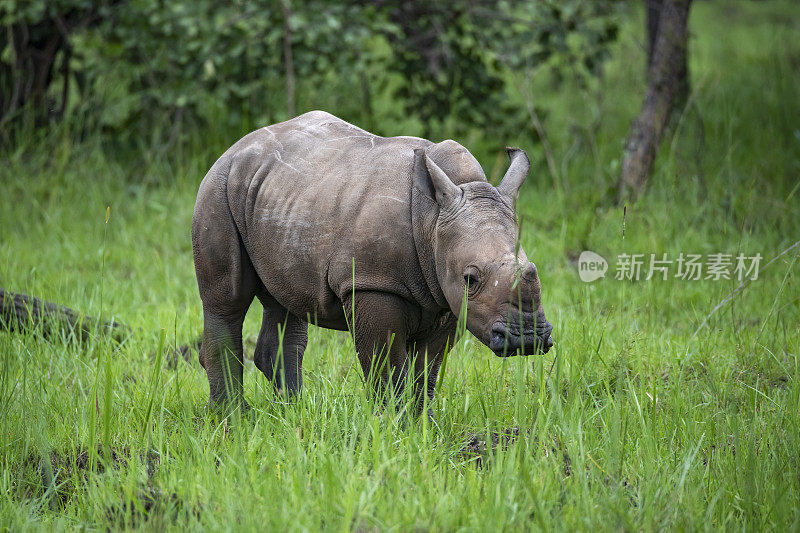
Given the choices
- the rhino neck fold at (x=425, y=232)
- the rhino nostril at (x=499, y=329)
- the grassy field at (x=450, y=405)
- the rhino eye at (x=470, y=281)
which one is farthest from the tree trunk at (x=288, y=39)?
the rhino nostril at (x=499, y=329)

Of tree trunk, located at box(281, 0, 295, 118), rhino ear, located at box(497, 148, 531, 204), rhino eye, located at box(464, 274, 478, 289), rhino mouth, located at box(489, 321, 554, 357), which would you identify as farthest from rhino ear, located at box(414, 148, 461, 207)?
tree trunk, located at box(281, 0, 295, 118)

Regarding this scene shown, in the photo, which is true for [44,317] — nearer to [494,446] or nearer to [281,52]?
[494,446]

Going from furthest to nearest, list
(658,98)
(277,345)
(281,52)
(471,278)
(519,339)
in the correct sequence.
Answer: (281,52) → (658,98) → (277,345) → (471,278) → (519,339)

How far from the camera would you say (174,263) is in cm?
603

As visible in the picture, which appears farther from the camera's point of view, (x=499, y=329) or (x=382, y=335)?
(x=382, y=335)

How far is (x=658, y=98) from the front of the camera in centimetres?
641

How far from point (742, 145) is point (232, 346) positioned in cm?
560

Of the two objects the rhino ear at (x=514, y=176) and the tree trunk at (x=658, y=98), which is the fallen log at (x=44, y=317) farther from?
the tree trunk at (x=658, y=98)

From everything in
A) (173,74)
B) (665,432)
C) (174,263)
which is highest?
(173,74)

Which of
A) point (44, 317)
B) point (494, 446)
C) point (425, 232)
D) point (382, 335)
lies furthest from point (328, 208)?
point (44, 317)

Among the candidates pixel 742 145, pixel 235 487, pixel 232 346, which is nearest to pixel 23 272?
pixel 232 346

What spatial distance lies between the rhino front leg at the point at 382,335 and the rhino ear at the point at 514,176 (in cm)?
53

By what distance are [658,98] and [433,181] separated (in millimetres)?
3977

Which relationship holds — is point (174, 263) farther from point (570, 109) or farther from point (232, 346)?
point (570, 109)
